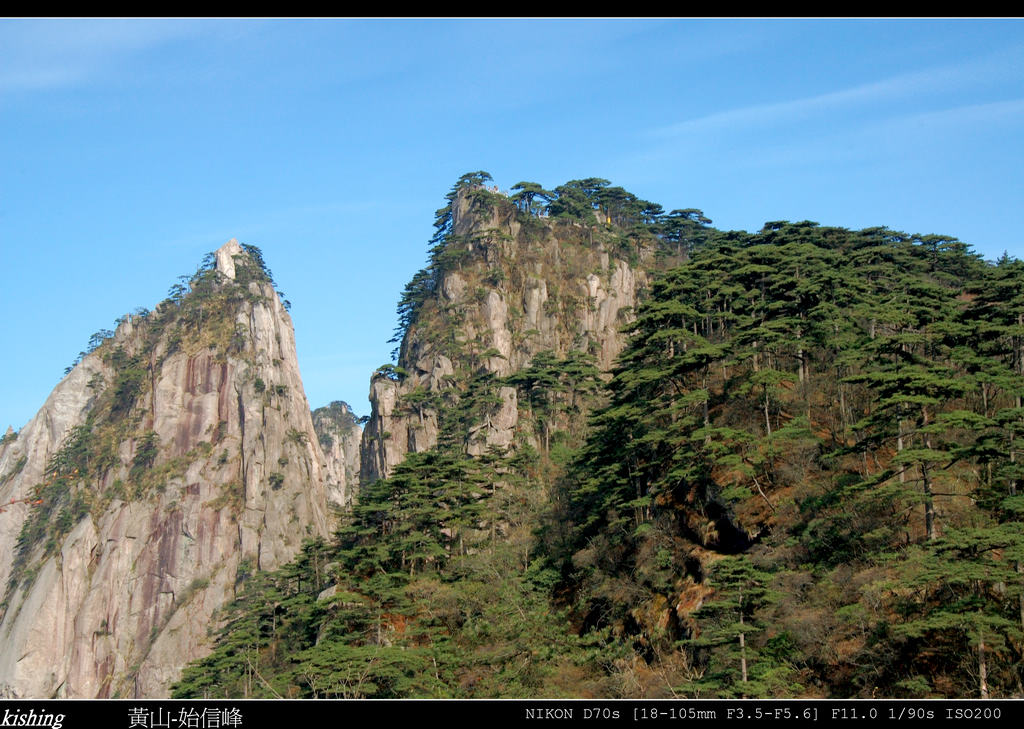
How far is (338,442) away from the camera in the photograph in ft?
383

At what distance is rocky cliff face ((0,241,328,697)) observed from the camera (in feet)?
233

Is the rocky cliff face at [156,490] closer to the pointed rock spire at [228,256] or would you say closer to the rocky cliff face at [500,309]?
the pointed rock spire at [228,256]

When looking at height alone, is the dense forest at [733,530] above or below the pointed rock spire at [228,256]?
below

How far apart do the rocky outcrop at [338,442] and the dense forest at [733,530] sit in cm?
6510

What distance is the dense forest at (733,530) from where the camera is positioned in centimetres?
1997

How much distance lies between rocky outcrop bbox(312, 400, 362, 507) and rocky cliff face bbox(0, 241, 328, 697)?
2503 centimetres

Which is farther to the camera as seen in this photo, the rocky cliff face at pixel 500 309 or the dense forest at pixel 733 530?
the rocky cliff face at pixel 500 309

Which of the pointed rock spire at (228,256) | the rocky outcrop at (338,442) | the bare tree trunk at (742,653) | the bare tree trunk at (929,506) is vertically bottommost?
the bare tree trunk at (742,653)
